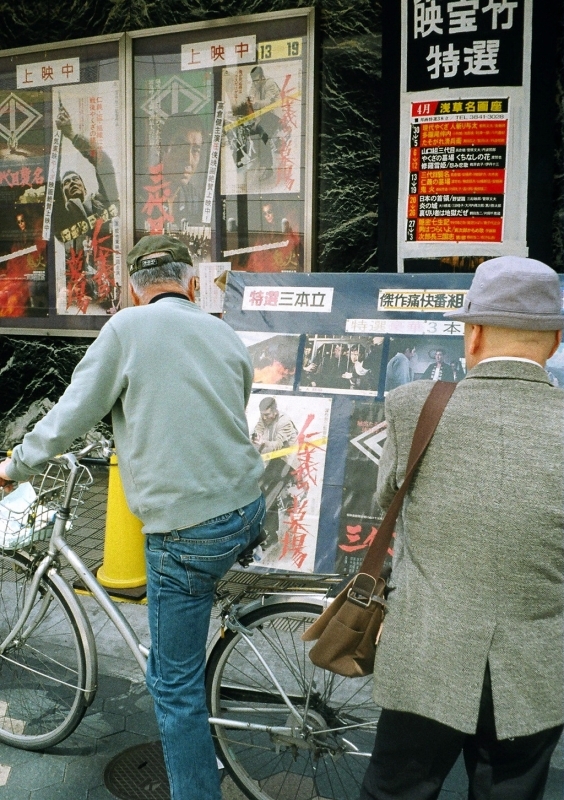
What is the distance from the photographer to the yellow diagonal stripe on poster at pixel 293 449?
369 centimetres

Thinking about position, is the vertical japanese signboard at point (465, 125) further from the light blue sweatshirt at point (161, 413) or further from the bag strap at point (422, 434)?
the bag strap at point (422, 434)

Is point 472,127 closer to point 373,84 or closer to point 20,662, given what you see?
point 373,84

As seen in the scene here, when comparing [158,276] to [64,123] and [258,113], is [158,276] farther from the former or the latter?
[64,123]

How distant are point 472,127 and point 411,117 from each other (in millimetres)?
419

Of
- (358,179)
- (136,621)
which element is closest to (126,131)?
(358,179)

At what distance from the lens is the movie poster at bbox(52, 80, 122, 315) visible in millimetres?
6883

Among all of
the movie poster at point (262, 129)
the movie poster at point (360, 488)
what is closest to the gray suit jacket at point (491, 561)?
the movie poster at point (360, 488)

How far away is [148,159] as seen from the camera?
22.1ft

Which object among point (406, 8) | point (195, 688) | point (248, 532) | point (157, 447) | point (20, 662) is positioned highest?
point (406, 8)

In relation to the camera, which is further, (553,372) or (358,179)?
(358,179)

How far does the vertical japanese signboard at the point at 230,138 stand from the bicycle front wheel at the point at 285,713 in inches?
148

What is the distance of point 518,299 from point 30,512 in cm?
222

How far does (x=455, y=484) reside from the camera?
1965mm

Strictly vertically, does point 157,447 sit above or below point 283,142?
below
